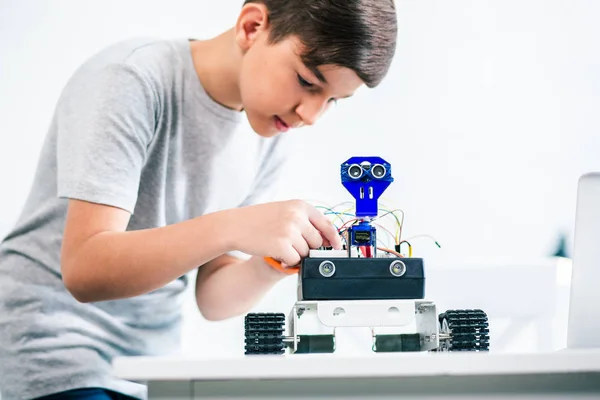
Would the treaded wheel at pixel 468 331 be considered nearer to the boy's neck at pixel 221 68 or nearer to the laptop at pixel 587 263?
the laptop at pixel 587 263

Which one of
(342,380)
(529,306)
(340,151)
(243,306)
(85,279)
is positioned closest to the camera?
(342,380)

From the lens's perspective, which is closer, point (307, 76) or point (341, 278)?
point (341, 278)

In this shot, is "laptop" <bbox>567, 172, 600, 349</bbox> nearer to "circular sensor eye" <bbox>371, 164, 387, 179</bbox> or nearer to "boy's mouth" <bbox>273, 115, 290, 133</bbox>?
"circular sensor eye" <bbox>371, 164, 387, 179</bbox>

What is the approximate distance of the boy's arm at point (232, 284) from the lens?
1.05 m

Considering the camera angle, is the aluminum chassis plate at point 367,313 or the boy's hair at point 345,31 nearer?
the aluminum chassis plate at point 367,313

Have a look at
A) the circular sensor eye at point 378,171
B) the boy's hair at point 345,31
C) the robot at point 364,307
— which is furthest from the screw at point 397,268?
the boy's hair at point 345,31

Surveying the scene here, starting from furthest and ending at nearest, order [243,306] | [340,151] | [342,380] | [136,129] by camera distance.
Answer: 1. [340,151]
2. [243,306]
3. [136,129]
4. [342,380]

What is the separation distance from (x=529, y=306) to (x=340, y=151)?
77 centimetres

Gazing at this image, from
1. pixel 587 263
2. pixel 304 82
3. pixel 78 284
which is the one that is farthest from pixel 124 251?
pixel 587 263

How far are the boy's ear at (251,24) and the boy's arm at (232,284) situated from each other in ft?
1.08

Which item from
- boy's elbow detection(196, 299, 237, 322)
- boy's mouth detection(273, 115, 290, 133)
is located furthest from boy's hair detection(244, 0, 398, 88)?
boy's elbow detection(196, 299, 237, 322)

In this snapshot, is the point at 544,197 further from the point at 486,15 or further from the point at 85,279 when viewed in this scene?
the point at 85,279

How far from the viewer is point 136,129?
0.95m

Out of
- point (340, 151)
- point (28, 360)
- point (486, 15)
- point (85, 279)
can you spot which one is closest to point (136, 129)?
point (85, 279)
